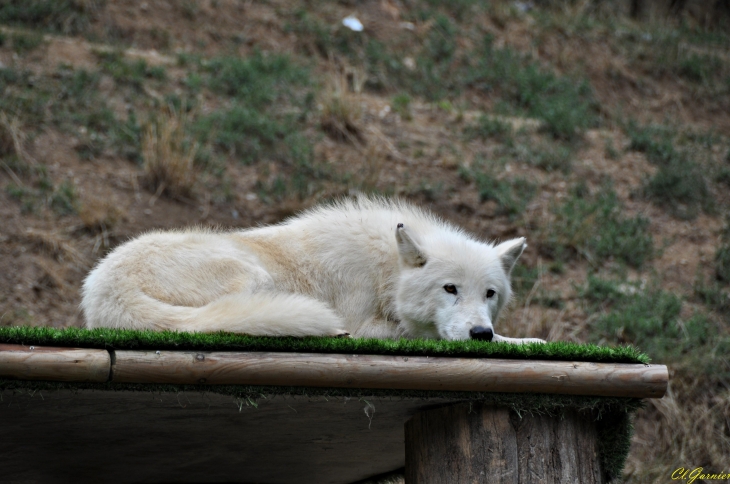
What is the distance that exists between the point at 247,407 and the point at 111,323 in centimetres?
92

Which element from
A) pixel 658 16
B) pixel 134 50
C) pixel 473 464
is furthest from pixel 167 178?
pixel 658 16

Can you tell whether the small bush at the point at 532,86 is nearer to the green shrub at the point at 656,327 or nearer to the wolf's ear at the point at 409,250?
the green shrub at the point at 656,327

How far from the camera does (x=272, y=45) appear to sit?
11.8 m

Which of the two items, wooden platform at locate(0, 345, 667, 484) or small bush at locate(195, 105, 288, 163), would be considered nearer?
wooden platform at locate(0, 345, 667, 484)

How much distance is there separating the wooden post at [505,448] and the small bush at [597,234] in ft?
17.6

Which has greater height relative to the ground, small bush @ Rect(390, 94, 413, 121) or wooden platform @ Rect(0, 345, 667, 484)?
wooden platform @ Rect(0, 345, 667, 484)

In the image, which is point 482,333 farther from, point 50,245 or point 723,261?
point 723,261

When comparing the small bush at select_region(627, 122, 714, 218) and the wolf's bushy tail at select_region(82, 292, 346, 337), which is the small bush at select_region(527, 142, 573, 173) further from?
the wolf's bushy tail at select_region(82, 292, 346, 337)

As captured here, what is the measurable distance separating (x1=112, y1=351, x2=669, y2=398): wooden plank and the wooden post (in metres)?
0.18

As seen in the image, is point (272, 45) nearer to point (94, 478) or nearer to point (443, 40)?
point (443, 40)

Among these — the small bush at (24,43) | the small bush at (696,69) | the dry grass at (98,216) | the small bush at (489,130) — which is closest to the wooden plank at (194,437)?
the dry grass at (98,216)

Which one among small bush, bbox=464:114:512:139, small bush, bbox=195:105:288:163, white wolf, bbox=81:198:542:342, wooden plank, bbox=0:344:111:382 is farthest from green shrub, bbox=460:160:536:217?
wooden plank, bbox=0:344:111:382

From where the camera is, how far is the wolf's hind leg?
3521mm

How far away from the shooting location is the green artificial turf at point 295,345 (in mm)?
3295
